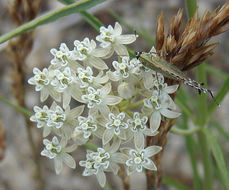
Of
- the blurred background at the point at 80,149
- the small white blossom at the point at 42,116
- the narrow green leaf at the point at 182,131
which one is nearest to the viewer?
the small white blossom at the point at 42,116

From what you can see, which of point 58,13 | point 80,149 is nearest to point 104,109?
point 58,13

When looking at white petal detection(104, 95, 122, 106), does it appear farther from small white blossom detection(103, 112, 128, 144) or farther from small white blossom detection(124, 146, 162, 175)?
small white blossom detection(124, 146, 162, 175)

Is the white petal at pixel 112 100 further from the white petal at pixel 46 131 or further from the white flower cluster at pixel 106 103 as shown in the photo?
the white petal at pixel 46 131

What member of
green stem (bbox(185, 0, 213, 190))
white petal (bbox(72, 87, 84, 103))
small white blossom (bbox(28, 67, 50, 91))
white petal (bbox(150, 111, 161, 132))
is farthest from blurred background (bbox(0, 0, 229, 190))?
white petal (bbox(150, 111, 161, 132))

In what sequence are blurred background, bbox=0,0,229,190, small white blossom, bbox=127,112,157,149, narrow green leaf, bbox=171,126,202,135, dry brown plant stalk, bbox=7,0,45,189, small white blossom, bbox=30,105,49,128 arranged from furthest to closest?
1. blurred background, bbox=0,0,229,190
2. dry brown plant stalk, bbox=7,0,45,189
3. narrow green leaf, bbox=171,126,202,135
4. small white blossom, bbox=30,105,49,128
5. small white blossom, bbox=127,112,157,149

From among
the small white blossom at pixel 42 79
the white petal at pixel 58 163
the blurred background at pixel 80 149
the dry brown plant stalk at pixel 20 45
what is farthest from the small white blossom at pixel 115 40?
the blurred background at pixel 80 149

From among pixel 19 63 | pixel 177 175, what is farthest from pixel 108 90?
pixel 177 175

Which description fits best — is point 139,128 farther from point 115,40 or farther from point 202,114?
point 202,114
